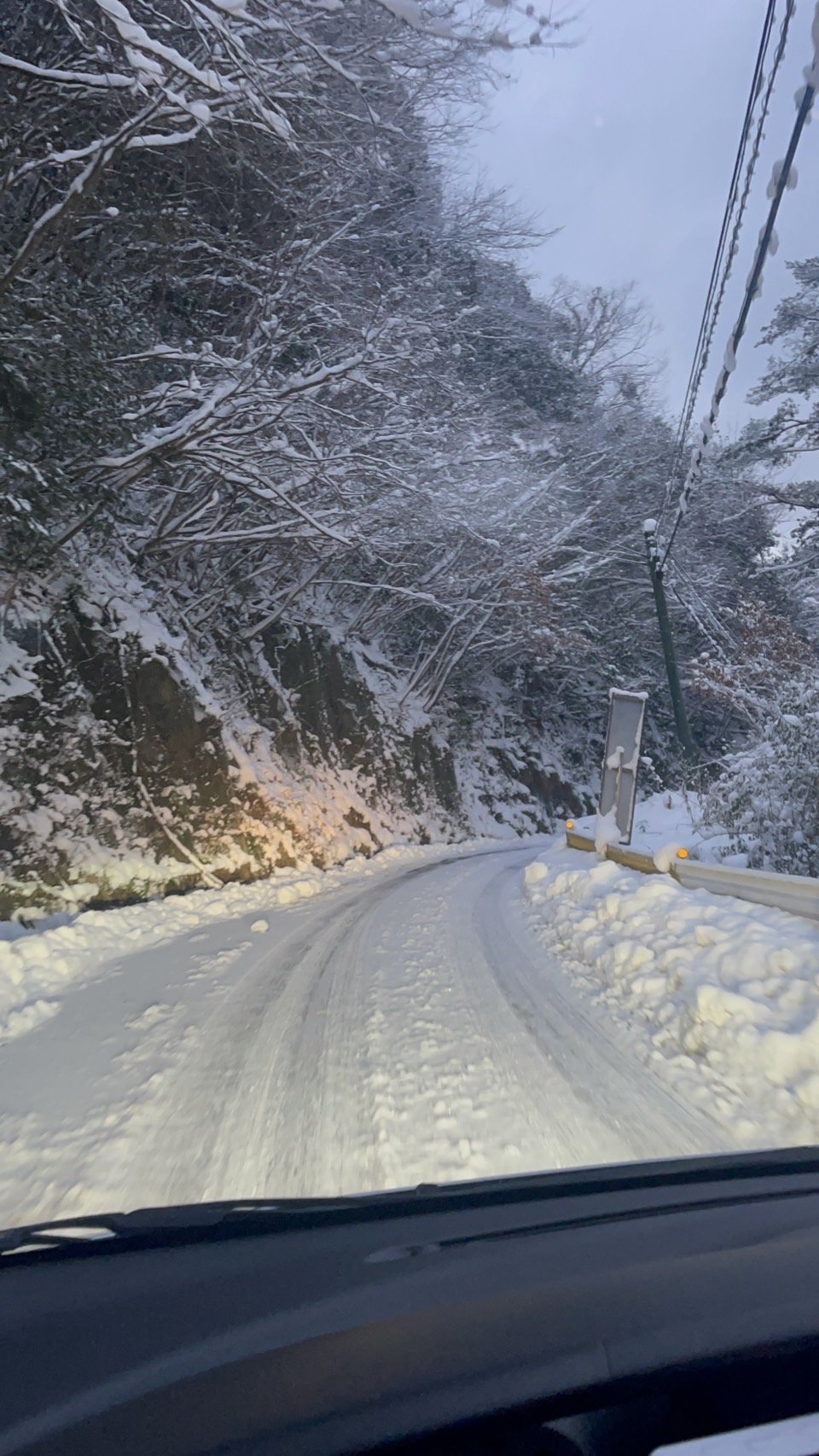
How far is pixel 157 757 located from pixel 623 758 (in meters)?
7.21

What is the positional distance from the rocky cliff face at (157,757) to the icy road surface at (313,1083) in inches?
117

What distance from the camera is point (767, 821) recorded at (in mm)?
9758

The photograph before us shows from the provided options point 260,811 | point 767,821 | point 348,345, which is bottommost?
point 260,811

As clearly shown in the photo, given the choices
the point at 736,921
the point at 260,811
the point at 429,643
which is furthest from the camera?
the point at 429,643

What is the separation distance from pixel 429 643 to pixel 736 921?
21262mm

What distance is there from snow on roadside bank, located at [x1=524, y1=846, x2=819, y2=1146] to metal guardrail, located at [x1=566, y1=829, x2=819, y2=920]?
0.10 m

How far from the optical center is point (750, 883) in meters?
6.26

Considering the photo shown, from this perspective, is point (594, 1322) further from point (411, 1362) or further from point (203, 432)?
point (203, 432)

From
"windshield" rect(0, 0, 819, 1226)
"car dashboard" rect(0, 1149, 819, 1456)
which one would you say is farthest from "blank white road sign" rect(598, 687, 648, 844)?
"car dashboard" rect(0, 1149, 819, 1456)

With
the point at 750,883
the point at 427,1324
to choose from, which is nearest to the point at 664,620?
the point at 750,883

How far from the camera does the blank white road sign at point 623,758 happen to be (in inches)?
494

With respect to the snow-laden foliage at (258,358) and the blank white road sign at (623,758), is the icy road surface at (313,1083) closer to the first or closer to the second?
the snow-laden foliage at (258,358)

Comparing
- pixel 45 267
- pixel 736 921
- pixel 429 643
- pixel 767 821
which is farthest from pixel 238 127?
pixel 429 643

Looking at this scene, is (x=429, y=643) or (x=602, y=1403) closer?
(x=602, y=1403)
